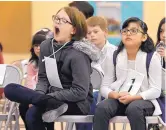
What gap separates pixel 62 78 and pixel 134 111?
0.51 metres

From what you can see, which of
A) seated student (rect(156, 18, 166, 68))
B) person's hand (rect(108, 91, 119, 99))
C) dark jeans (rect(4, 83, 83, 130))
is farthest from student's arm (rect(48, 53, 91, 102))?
seated student (rect(156, 18, 166, 68))

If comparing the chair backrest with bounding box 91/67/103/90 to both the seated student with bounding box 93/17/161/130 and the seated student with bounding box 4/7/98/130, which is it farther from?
the seated student with bounding box 4/7/98/130

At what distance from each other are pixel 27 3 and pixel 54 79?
19.2 feet

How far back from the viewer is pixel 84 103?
3.48 m

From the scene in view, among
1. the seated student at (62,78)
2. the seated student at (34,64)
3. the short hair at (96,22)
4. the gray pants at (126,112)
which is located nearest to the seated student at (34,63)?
the seated student at (34,64)

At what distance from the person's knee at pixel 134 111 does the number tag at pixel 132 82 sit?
0.16 metres

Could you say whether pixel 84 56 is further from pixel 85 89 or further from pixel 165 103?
pixel 165 103

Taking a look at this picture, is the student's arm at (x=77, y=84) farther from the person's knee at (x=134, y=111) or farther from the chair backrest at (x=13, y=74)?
the chair backrest at (x=13, y=74)

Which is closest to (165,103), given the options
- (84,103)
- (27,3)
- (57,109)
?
(84,103)

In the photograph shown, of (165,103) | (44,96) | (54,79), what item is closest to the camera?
(44,96)

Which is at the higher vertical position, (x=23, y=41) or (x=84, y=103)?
(x=84, y=103)

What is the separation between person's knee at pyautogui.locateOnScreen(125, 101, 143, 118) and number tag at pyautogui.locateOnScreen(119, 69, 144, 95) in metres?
0.16

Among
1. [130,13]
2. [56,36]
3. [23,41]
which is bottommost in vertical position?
[23,41]

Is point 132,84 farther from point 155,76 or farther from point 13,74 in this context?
point 13,74
